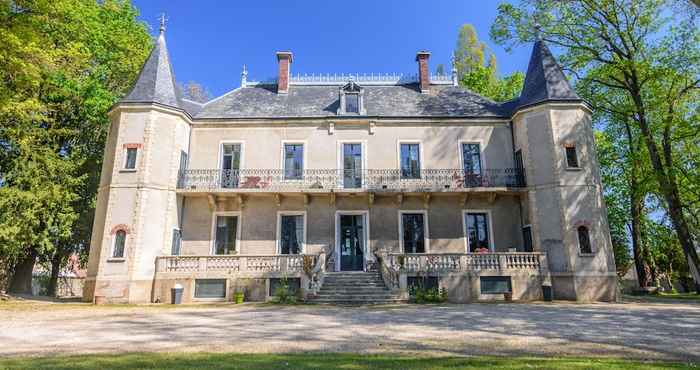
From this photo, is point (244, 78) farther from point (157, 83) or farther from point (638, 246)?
point (638, 246)

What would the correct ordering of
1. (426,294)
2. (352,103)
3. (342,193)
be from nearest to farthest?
(426,294)
(342,193)
(352,103)

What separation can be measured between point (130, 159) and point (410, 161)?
41.1ft

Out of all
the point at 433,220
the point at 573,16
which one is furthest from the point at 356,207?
the point at 573,16

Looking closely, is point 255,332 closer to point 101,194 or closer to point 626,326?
point 626,326

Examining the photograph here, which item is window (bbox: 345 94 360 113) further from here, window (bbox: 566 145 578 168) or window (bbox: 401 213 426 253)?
window (bbox: 566 145 578 168)

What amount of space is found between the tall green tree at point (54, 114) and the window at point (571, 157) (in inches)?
837

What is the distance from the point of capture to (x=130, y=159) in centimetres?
1748

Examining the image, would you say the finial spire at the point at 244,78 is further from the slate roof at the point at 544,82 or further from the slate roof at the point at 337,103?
the slate roof at the point at 544,82

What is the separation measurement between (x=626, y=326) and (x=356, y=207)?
1179 cm

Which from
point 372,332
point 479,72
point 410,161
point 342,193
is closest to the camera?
point 372,332

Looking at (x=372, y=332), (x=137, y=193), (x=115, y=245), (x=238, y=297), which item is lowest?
(x=372, y=332)

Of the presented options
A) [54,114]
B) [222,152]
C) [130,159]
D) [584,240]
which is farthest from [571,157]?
[54,114]

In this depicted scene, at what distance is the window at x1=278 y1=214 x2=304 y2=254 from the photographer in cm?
1873

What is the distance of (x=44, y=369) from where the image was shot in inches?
197
